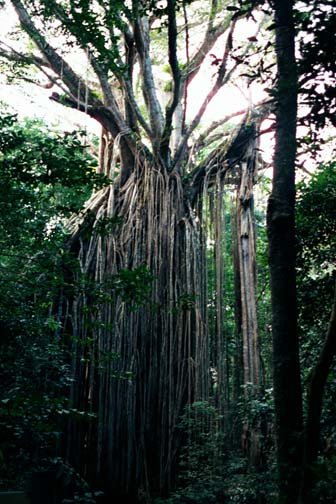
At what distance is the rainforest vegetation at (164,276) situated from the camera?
2.37 meters

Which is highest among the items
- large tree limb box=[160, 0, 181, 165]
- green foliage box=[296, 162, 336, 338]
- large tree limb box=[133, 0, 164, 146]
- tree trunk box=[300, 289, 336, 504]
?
large tree limb box=[133, 0, 164, 146]

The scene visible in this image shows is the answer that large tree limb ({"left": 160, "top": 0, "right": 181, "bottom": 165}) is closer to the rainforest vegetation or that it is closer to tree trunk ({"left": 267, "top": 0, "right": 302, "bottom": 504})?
the rainforest vegetation

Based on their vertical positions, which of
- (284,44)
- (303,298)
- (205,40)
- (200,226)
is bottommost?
(303,298)

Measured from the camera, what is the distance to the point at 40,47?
22.2ft

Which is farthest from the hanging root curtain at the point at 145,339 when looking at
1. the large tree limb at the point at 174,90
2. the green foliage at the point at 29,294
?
the green foliage at the point at 29,294

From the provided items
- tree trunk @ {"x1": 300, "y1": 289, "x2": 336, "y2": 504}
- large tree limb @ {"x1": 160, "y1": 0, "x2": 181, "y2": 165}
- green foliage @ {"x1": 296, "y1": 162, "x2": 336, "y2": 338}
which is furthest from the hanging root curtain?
tree trunk @ {"x1": 300, "y1": 289, "x2": 336, "y2": 504}

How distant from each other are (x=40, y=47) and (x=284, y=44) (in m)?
4.96

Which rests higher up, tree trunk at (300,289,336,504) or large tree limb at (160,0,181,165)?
large tree limb at (160,0,181,165)

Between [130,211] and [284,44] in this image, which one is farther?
[130,211]

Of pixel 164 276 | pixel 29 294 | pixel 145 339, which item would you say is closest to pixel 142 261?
pixel 164 276

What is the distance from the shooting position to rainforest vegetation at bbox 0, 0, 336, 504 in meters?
2.37

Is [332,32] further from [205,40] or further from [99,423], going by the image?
[205,40]

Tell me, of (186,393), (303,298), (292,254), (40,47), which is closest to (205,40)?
(40,47)

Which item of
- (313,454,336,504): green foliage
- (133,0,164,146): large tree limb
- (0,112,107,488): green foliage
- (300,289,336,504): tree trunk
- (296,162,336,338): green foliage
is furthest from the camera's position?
(133,0,164,146): large tree limb
